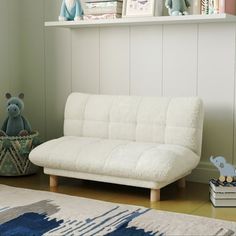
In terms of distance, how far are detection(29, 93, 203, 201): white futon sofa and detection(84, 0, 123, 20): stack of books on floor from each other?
0.49 metres

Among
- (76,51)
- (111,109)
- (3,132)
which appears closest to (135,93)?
(111,109)

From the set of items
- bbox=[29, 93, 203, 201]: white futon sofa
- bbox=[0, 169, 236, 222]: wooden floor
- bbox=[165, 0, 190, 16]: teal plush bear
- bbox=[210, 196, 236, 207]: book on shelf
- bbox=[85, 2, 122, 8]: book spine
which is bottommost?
bbox=[0, 169, 236, 222]: wooden floor

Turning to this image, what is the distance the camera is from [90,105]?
10.8 ft

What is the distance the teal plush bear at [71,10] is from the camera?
333 centimetres

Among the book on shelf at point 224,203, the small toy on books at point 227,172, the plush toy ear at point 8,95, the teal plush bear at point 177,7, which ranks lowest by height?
the book on shelf at point 224,203

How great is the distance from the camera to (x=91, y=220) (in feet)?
7.81

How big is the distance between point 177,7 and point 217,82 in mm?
493

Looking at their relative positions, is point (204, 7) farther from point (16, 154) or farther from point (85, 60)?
point (16, 154)

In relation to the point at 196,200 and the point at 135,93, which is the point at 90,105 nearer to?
the point at 135,93

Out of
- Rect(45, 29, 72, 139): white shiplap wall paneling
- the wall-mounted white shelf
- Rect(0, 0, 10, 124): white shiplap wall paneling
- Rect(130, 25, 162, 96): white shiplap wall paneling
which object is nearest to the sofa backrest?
Rect(130, 25, 162, 96): white shiplap wall paneling

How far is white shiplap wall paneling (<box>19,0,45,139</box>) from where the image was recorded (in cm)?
372

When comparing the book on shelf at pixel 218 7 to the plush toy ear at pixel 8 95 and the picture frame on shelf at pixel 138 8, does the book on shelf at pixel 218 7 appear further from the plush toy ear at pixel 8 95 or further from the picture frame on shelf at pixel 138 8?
the plush toy ear at pixel 8 95

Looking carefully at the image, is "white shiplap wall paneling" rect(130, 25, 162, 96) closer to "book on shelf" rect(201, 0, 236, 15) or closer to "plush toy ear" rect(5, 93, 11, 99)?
"book on shelf" rect(201, 0, 236, 15)

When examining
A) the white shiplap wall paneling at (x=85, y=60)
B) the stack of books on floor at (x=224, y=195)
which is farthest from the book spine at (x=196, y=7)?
the stack of books on floor at (x=224, y=195)
